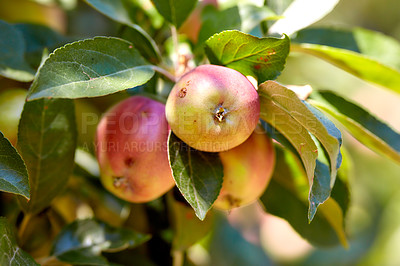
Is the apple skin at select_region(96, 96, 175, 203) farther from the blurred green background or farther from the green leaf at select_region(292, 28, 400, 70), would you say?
the blurred green background

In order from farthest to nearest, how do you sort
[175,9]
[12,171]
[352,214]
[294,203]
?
[352,214], [294,203], [175,9], [12,171]

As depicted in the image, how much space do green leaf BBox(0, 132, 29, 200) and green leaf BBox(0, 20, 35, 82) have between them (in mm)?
212

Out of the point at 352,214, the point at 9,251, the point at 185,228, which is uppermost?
the point at 9,251

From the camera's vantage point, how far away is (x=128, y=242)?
776 mm

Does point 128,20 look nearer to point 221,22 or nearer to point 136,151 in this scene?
point 221,22

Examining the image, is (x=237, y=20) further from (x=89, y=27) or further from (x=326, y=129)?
(x=89, y=27)

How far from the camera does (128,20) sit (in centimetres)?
85

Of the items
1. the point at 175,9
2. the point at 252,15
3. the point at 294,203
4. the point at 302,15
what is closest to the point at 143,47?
the point at 175,9

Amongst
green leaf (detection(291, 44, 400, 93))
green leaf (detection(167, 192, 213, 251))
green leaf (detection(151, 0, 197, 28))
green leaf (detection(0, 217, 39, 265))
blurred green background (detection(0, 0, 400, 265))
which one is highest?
green leaf (detection(151, 0, 197, 28))

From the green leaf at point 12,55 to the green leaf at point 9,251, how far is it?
259 millimetres

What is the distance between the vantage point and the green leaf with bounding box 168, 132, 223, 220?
0.60m

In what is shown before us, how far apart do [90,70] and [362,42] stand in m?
0.67

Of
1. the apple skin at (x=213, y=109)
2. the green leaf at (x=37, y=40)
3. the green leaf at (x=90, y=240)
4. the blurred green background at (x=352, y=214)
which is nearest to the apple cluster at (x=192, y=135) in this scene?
the apple skin at (x=213, y=109)

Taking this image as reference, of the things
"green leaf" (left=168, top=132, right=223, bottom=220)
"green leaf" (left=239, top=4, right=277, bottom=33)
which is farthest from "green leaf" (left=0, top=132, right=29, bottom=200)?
"green leaf" (left=239, top=4, right=277, bottom=33)
